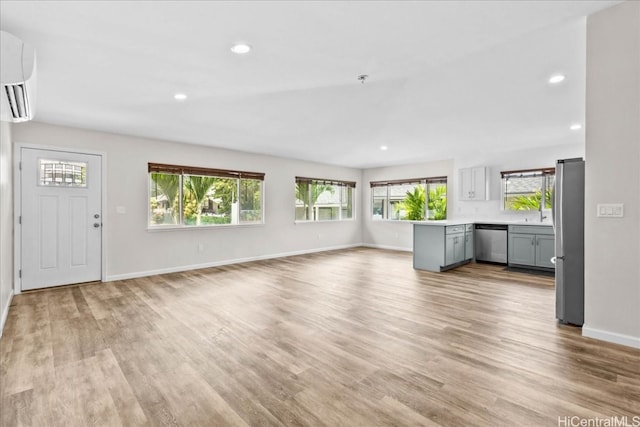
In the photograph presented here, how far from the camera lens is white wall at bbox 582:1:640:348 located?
247 centimetres

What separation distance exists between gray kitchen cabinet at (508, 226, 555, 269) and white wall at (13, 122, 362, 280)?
4481 mm

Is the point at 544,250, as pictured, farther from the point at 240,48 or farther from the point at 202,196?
the point at 202,196

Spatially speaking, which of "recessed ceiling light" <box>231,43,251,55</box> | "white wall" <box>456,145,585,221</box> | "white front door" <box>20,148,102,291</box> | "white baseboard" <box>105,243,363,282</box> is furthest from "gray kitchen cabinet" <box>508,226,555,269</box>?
"white front door" <box>20,148,102,291</box>

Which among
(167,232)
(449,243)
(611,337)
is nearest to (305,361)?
(611,337)

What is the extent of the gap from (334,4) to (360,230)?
7.83 meters

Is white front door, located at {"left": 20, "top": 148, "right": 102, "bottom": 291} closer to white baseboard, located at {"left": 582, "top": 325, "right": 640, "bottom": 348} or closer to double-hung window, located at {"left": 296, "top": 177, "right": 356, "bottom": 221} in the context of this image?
double-hung window, located at {"left": 296, "top": 177, "right": 356, "bottom": 221}

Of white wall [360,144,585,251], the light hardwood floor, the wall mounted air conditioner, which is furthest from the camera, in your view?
white wall [360,144,585,251]

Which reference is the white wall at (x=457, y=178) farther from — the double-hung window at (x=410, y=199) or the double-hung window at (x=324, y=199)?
the double-hung window at (x=324, y=199)

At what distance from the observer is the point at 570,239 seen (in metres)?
3.09

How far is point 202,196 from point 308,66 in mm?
3968

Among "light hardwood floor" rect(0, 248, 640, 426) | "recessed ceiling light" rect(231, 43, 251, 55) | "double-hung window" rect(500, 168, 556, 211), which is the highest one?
"recessed ceiling light" rect(231, 43, 251, 55)

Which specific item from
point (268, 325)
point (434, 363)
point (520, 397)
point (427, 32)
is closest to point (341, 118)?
point (427, 32)

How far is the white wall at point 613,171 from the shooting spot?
2.47m

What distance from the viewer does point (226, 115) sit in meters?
4.45
